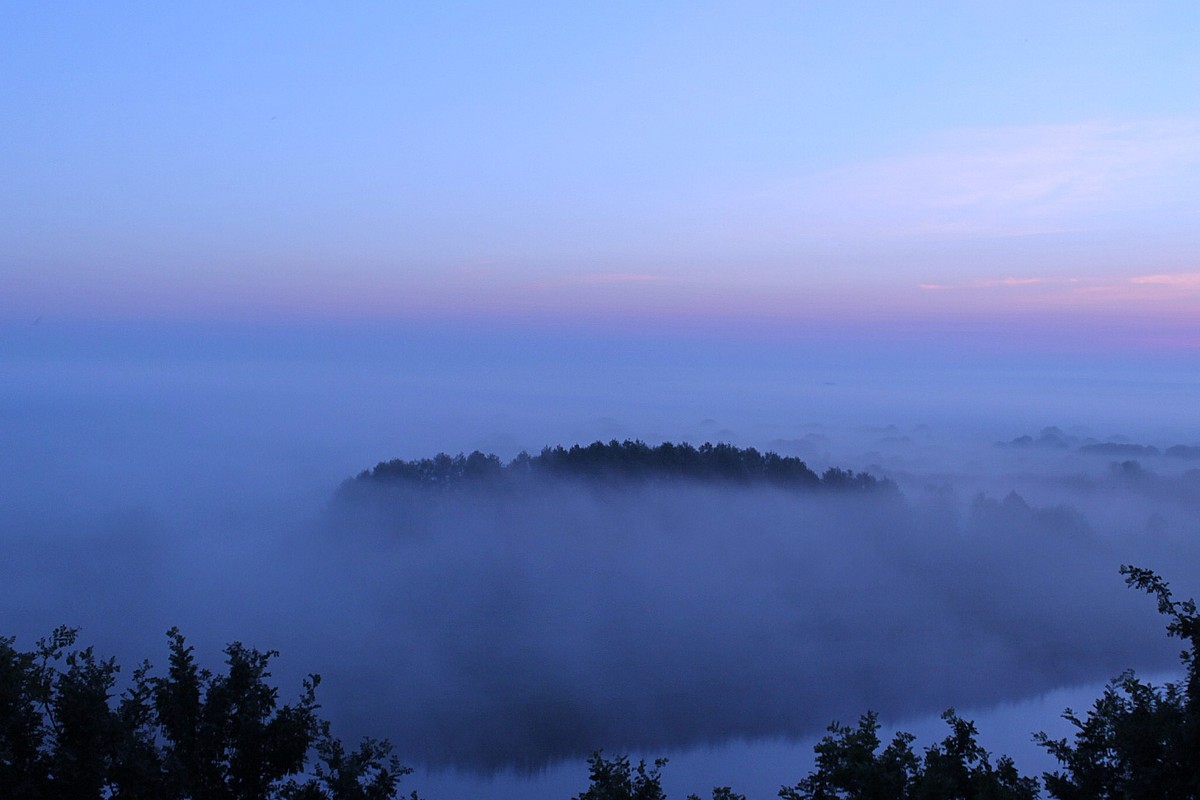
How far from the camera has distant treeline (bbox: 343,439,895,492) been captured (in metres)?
89.7

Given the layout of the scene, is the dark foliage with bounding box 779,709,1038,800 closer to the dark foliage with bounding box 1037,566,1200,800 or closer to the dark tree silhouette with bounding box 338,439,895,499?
the dark foliage with bounding box 1037,566,1200,800

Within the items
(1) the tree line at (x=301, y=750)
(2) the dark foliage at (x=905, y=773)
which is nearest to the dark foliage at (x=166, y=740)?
(1) the tree line at (x=301, y=750)

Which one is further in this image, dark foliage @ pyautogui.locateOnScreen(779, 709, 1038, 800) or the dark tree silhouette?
the dark tree silhouette

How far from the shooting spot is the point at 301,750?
1305 cm

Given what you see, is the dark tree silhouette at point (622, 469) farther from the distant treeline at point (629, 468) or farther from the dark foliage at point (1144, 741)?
the dark foliage at point (1144, 741)

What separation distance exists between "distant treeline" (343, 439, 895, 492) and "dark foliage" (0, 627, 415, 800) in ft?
251

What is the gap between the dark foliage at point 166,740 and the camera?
11969 millimetres

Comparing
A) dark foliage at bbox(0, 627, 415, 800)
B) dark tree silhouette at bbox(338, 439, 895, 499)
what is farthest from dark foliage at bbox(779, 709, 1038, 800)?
dark tree silhouette at bbox(338, 439, 895, 499)

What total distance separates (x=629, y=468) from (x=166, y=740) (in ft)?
252

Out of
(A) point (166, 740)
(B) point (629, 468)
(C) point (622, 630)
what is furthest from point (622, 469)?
(A) point (166, 740)

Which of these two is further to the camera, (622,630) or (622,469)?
(622,469)

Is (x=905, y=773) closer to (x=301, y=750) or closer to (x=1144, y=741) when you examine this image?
(x=1144, y=741)

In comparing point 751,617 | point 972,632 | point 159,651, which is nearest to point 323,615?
point 159,651

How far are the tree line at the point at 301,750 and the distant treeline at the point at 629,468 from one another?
252 feet
